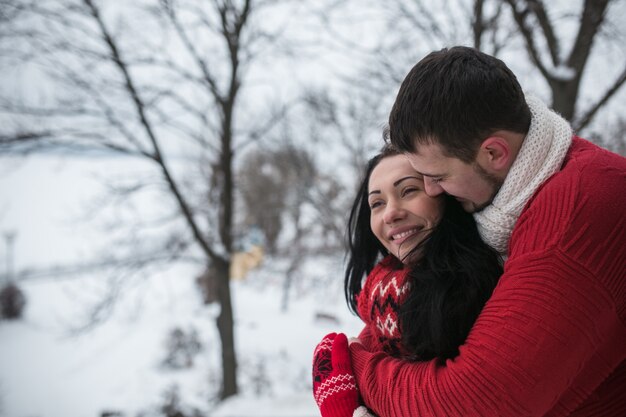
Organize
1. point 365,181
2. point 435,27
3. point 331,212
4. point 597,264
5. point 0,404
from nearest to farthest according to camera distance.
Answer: point 597,264, point 365,181, point 435,27, point 331,212, point 0,404

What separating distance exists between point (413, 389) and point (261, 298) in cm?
1687

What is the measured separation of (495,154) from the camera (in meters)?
Result: 1.03

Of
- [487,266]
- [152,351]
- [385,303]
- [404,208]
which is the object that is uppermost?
[404,208]

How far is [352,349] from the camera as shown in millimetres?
1457

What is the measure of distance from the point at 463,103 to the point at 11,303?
740 inches

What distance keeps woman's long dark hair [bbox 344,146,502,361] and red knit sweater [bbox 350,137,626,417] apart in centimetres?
24

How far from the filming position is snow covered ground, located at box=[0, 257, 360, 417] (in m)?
9.75

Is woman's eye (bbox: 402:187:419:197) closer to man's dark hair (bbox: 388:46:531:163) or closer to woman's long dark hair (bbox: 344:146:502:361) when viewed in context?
woman's long dark hair (bbox: 344:146:502:361)

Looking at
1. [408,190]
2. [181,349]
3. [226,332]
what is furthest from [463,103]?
[181,349]

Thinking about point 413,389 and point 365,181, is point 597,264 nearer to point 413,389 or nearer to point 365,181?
point 413,389

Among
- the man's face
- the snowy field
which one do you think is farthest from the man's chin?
the snowy field

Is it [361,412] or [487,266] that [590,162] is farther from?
[361,412]

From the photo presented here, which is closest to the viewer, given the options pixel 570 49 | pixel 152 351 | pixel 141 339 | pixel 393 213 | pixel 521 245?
pixel 521 245

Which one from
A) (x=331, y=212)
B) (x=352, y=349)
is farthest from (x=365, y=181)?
(x=331, y=212)
